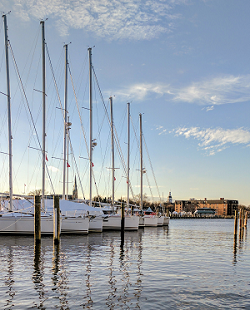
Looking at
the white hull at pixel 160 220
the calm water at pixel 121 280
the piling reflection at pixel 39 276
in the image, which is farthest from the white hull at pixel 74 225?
the white hull at pixel 160 220

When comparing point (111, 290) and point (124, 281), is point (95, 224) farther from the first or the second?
point (111, 290)

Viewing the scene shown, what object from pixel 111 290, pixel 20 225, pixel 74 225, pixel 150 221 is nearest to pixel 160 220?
pixel 150 221

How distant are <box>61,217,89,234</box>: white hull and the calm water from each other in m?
12.5

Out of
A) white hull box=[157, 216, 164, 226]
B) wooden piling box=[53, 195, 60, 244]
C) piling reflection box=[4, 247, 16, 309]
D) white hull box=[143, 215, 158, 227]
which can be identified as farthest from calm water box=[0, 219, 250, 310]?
white hull box=[157, 216, 164, 226]

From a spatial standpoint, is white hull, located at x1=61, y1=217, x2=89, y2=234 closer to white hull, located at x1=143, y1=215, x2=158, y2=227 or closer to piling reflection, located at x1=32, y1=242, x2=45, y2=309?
piling reflection, located at x1=32, y1=242, x2=45, y2=309

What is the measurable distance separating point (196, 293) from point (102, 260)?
335 inches

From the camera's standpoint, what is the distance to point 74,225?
36562 mm

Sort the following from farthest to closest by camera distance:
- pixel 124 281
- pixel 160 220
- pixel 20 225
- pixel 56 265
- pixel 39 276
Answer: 1. pixel 160 220
2. pixel 20 225
3. pixel 56 265
4. pixel 39 276
5. pixel 124 281

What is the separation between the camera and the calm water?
11.8m

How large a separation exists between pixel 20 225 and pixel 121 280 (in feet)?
69.1

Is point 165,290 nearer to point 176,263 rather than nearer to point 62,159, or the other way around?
point 176,263

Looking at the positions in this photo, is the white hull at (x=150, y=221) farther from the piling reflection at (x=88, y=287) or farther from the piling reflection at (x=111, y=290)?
Answer: the piling reflection at (x=111, y=290)

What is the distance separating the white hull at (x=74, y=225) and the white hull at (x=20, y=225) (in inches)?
102

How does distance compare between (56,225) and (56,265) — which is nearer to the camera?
(56,265)
